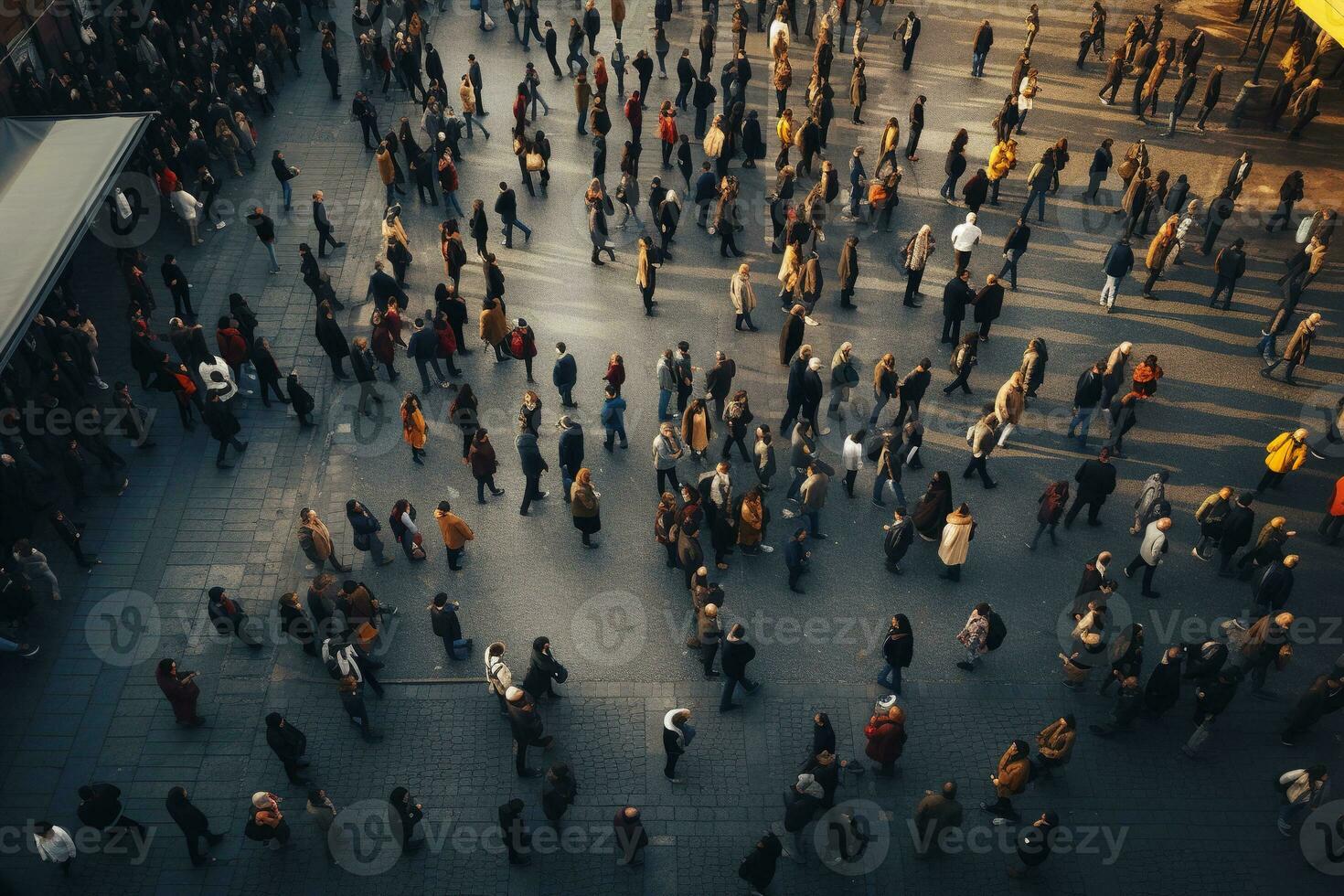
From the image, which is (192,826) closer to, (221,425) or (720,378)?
(221,425)

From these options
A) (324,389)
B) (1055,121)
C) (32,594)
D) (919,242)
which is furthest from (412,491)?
(1055,121)

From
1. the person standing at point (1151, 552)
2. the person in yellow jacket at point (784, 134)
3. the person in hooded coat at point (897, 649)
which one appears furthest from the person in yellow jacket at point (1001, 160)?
the person in hooded coat at point (897, 649)

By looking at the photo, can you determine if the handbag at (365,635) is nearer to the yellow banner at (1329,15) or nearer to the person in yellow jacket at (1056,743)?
the person in yellow jacket at (1056,743)

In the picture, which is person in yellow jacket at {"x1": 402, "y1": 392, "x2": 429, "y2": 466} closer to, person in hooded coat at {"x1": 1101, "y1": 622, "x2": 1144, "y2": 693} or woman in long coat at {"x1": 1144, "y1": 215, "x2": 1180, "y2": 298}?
person in hooded coat at {"x1": 1101, "y1": 622, "x2": 1144, "y2": 693}

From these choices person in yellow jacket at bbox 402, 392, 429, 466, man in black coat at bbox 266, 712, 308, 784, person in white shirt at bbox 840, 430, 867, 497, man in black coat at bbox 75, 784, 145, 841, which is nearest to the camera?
man in black coat at bbox 75, 784, 145, 841

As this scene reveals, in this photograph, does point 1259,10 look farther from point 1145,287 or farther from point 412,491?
point 412,491

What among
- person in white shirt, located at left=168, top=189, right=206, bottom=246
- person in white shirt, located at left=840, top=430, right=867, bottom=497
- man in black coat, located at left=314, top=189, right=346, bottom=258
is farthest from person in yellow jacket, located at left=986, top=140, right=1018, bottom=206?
person in white shirt, located at left=168, top=189, right=206, bottom=246
